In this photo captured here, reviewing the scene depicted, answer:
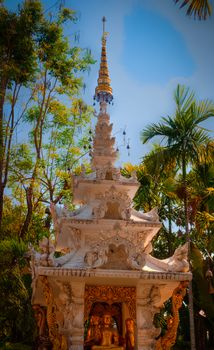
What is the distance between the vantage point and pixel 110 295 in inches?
348

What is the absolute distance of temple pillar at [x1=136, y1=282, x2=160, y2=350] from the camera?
8.32 metres

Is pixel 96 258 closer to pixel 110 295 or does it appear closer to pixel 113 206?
pixel 110 295

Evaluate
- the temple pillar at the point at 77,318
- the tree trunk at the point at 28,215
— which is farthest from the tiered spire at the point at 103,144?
the tree trunk at the point at 28,215

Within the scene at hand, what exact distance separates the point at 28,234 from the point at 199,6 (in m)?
10.9

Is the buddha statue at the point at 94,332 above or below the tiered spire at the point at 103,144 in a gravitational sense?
below

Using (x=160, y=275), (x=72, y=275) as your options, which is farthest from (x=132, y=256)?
(x=72, y=275)

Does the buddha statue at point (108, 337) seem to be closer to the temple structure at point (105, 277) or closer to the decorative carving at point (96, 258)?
the temple structure at point (105, 277)

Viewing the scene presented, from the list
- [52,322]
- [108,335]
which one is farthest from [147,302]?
[52,322]

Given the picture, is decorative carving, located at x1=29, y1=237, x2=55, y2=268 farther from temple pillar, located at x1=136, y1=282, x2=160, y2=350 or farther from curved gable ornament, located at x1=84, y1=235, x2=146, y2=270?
temple pillar, located at x1=136, y1=282, x2=160, y2=350

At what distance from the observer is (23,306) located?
14250 millimetres

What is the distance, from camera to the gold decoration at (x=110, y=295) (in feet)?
28.5

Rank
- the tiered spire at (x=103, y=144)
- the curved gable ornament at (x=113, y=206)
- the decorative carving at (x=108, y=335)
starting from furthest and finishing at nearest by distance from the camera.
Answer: the tiered spire at (x=103, y=144) < the curved gable ornament at (x=113, y=206) < the decorative carving at (x=108, y=335)

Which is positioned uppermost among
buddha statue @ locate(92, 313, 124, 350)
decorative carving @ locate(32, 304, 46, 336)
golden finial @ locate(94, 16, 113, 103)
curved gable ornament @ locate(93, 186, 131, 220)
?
golden finial @ locate(94, 16, 113, 103)

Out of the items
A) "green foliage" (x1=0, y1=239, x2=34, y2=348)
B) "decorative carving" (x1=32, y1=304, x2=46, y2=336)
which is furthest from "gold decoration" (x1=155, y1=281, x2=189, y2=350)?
"green foliage" (x1=0, y1=239, x2=34, y2=348)
